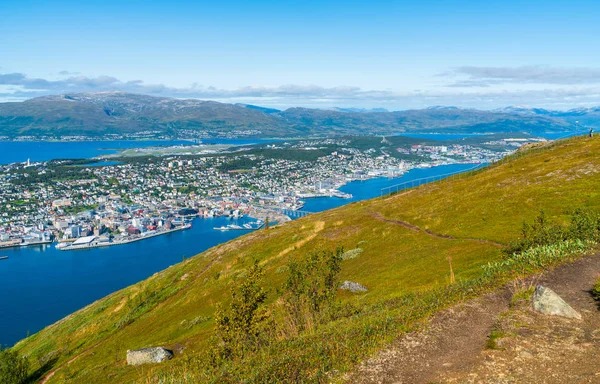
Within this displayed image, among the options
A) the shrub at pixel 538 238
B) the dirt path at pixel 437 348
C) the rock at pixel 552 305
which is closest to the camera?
the dirt path at pixel 437 348

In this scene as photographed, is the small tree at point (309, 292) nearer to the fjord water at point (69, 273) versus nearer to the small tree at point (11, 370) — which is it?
the small tree at point (11, 370)

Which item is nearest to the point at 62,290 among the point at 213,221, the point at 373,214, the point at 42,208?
the point at 213,221

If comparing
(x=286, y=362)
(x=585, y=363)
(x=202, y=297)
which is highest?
(x=585, y=363)

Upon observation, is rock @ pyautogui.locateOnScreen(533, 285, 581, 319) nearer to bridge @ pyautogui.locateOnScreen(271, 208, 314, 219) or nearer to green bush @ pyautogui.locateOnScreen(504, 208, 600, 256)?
green bush @ pyautogui.locateOnScreen(504, 208, 600, 256)

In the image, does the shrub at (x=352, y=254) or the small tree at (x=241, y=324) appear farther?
the shrub at (x=352, y=254)

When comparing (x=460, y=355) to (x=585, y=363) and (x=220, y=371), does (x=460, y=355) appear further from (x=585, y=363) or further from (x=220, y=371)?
(x=220, y=371)

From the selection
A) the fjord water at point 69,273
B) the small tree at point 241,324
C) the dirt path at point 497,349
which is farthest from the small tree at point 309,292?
the fjord water at point 69,273
